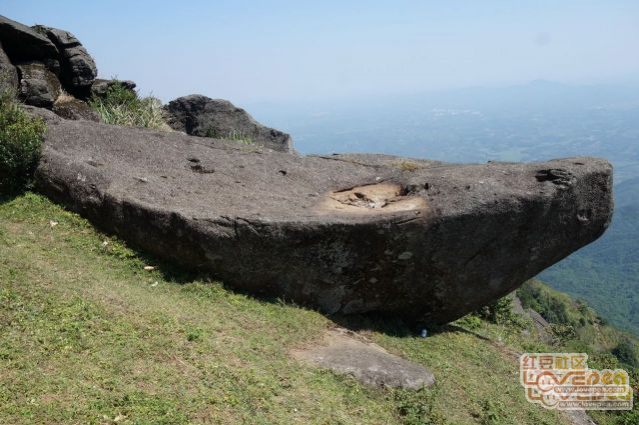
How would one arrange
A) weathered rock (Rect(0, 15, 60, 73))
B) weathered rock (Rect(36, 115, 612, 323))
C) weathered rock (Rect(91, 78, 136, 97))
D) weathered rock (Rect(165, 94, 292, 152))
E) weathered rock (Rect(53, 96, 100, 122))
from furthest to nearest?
weathered rock (Rect(165, 94, 292, 152)), weathered rock (Rect(91, 78, 136, 97)), weathered rock (Rect(53, 96, 100, 122)), weathered rock (Rect(0, 15, 60, 73)), weathered rock (Rect(36, 115, 612, 323))

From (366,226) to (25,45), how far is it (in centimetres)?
1531

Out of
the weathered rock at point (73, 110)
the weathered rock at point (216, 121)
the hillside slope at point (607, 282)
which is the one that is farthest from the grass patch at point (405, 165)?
the hillside slope at point (607, 282)

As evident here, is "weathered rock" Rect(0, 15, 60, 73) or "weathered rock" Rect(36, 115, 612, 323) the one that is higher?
"weathered rock" Rect(0, 15, 60, 73)

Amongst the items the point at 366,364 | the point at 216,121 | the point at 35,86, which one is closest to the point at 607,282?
the point at 216,121

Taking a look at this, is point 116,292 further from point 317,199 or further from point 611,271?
point 611,271

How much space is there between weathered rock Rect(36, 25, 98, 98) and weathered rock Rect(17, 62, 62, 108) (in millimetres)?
1468

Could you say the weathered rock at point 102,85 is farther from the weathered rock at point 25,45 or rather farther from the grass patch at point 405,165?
the grass patch at point 405,165

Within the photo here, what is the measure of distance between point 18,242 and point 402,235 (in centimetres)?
806

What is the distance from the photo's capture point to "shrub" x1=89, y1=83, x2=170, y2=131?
787 inches

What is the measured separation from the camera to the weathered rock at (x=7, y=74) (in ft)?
54.4

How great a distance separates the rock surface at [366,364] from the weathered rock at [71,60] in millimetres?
15956

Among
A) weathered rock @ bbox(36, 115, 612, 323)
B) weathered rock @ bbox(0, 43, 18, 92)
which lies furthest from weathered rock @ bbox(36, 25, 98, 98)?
weathered rock @ bbox(36, 115, 612, 323)

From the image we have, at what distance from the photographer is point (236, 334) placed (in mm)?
9500

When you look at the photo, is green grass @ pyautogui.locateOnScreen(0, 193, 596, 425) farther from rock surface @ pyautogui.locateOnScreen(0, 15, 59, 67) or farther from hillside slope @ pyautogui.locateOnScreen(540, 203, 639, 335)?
hillside slope @ pyautogui.locateOnScreen(540, 203, 639, 335)
